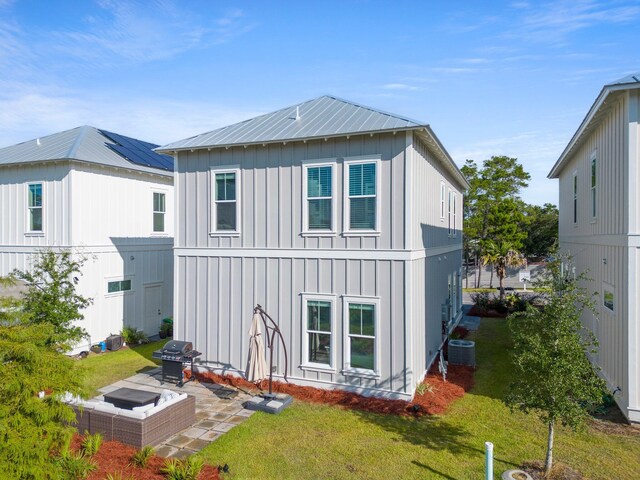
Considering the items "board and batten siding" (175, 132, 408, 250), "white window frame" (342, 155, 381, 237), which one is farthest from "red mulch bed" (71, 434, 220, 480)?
"white window frame" (342, 155, 381, 237)

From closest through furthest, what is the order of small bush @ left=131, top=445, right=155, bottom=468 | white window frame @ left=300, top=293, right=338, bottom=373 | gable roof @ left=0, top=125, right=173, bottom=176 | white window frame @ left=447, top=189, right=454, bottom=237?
1. small bush @ left=131, top=445, right=155, bottom=468
2. white window frame @ left=300, top=293, right=338, bottom=373
3. gable roof @ left=0, top=125, right=173, bottom=176
4. white window frame @ left=447, top=189, right=454, bottom=237

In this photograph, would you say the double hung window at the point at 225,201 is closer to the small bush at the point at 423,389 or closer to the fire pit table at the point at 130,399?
the fire pit table at the point at 130,399

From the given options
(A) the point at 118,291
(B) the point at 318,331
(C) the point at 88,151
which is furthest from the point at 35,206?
(B) the point at 318,331

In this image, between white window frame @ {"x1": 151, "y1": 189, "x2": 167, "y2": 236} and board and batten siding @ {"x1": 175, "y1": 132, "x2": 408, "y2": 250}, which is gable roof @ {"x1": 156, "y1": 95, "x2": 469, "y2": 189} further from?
white window frame @ {"x1": 151, "y1": 189, "x2": 167, "y2": 236}

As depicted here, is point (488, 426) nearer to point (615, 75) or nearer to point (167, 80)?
point (615, 75)

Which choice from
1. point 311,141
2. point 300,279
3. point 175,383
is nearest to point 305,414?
point 300,279

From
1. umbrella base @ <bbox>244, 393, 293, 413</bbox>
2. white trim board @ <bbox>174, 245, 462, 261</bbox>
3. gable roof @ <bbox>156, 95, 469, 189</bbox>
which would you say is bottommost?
umbrella base @ <bbox>244, 393, 293, 413</bbox>
